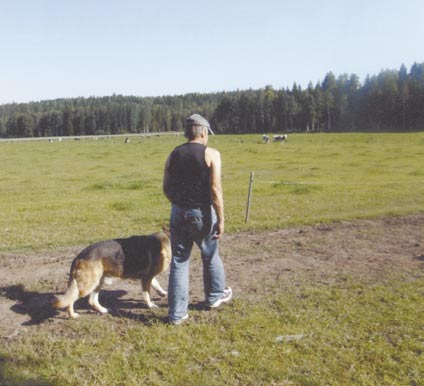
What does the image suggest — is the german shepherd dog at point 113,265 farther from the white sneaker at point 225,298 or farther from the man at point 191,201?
Answer: the white sneaker at point 225,298

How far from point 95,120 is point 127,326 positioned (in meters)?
149

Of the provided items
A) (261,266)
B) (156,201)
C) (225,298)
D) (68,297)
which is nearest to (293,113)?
(156,201)

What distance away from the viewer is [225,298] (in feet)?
19.1

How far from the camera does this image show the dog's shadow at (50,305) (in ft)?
17.9

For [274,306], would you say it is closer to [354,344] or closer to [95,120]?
[354,344]

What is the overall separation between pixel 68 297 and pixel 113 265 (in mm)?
666

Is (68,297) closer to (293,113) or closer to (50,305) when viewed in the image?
(50,305)

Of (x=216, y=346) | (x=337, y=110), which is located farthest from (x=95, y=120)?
(x=216, y=346)

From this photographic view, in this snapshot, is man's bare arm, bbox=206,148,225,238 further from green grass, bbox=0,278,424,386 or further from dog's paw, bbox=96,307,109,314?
dog's paw, bbox=96,307,109,314

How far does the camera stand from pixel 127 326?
5.18 metres

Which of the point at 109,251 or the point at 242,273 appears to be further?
the point at 242,273

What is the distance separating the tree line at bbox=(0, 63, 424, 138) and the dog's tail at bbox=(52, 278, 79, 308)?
81748 mm

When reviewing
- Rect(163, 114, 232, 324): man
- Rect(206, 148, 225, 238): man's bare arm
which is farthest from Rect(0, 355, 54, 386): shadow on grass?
Rect(206, 148, 225, 238): man's bare arm

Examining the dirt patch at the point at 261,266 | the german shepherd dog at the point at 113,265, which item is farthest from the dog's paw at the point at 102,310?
the dirt patch at the point at 261,266
